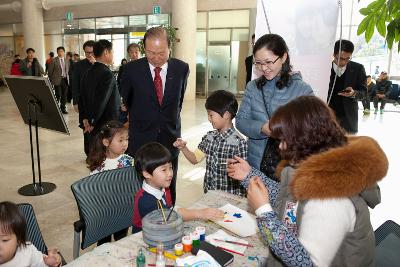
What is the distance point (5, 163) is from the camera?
5.27 metres

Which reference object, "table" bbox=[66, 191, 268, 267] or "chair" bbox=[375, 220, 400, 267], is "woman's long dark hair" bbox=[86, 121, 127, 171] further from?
"chair" bbox=[375, 220, 400, 267]

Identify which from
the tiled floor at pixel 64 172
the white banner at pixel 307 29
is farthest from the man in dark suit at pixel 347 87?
the tiled floor at pixel 64 172

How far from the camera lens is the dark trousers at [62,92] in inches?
388

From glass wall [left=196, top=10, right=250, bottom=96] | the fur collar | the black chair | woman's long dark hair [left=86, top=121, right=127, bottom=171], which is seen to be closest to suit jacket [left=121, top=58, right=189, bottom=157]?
woman's long dark hair [left=86, top=121, right=127, bottom=171]

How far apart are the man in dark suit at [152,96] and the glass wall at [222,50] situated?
34.3 feet

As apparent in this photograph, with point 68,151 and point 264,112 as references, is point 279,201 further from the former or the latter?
point 68,151

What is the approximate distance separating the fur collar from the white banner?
1711 mm

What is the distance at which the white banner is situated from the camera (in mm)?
2664

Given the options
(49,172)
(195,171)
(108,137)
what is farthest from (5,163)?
(108,137)

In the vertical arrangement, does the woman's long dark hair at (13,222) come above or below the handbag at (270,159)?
below

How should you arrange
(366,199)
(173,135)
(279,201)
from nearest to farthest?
(366,199) < (279,201) < (173,135)

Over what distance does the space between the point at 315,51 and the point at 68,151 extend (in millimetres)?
4706

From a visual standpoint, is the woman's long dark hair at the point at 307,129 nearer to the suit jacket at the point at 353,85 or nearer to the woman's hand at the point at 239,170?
the woman's hand at the point at 239,170

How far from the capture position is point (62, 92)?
1017cm
